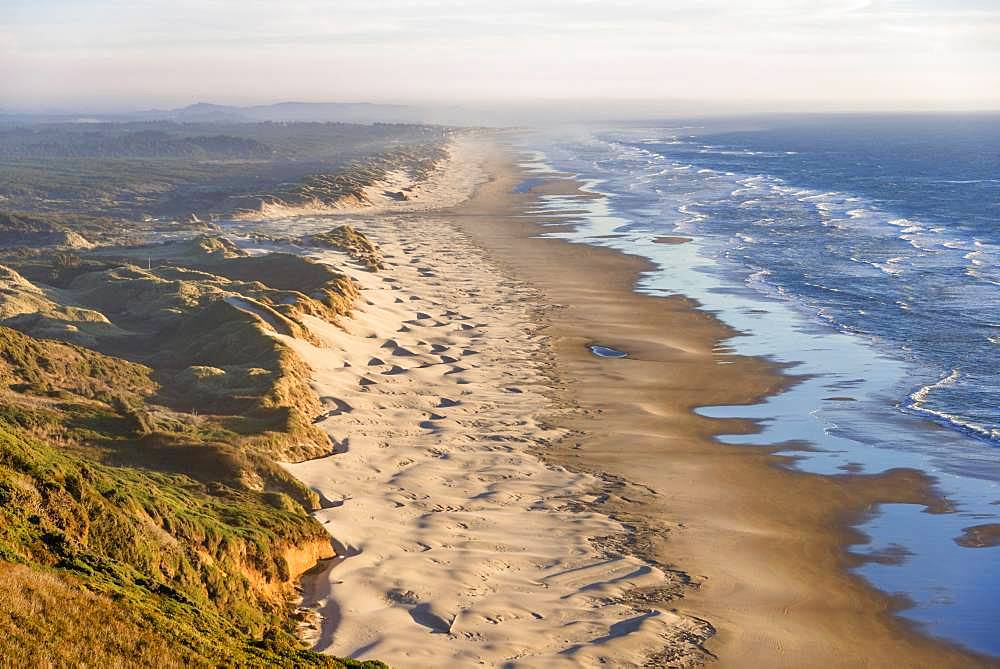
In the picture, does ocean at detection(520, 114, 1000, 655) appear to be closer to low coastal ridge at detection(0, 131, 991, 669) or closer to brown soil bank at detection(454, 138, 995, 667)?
brown soil bank at detection(454, 138, 995, 667)

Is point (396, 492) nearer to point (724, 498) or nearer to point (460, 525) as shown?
point (460, 525)

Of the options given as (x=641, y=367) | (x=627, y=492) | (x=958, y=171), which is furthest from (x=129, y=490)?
(x=958, y=171)

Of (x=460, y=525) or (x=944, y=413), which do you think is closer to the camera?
(x=460, y=525)

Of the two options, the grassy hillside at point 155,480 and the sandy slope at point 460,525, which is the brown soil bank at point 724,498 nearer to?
the sandy slope at point 460,525

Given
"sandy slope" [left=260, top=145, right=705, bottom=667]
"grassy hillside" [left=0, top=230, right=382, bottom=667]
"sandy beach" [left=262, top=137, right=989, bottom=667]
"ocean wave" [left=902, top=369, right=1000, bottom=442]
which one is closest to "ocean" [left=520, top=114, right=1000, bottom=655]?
"ocean wave" [left=902, top=369, right=1000, bottom=442]

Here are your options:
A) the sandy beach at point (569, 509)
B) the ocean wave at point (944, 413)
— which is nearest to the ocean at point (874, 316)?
the ocean wave at point (944, 413)

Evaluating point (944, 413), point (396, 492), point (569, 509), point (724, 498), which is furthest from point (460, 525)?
point (944, 413)

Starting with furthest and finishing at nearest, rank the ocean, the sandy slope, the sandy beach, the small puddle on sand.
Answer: the small puddle on sand
the ocean
the sandy beach
the sandy slope
